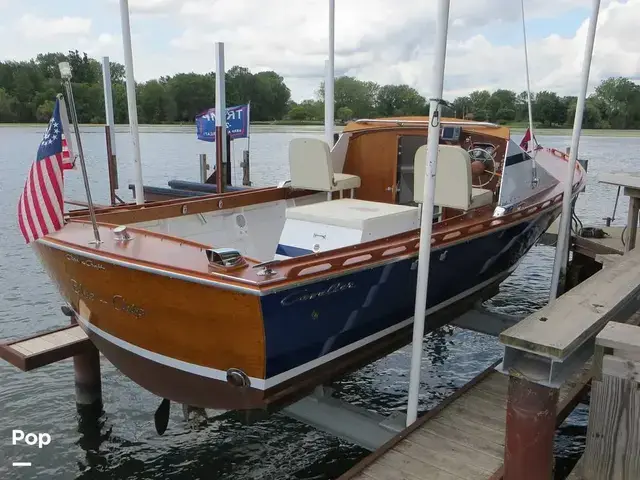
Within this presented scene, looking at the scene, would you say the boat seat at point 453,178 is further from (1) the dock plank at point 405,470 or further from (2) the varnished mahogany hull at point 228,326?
(1) the dock plank at point 405,470

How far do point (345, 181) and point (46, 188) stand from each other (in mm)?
3746

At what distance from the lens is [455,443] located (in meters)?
4.25

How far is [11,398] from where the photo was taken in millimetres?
7262

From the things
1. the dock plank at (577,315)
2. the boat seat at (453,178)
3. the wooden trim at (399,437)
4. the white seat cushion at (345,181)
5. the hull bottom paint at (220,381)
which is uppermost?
the boat seat at (453,178)

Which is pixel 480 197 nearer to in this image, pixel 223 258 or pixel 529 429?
pixel 223 258

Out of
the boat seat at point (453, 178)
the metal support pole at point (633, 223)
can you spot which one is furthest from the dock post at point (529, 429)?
the metal support pole at point (633, 223)

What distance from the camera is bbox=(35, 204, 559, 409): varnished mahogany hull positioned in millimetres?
4023

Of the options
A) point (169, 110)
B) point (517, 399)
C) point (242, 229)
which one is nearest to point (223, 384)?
point (517, 399)

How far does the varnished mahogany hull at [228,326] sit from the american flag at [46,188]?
318 mm

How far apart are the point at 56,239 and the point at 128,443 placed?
263 centimetres

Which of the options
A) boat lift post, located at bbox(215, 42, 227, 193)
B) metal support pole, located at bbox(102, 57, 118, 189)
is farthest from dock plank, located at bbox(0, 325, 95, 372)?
metal support pole, located at bbox(102, 57, 118, 189)

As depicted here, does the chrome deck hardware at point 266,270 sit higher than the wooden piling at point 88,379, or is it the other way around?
the chrome deck hardware at point 266,270

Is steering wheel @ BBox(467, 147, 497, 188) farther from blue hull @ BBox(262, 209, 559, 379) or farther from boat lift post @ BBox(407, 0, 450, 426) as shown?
boat lift post @ BBox(407, 0, 450, 426)

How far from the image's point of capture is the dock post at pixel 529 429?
10.3 ft
